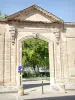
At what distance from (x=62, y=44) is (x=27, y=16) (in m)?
4.25

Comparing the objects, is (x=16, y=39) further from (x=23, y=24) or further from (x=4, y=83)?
(x=4, y=83)

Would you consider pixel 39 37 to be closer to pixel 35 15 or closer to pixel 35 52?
pixel 35 15

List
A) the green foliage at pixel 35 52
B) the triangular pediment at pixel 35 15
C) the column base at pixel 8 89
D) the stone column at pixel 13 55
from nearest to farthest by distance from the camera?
the column base at pixel 8 89 → the stone column at pixel 13 55 → the triangular pediment at pixel 35 15 → the green foliage at pixel 35 52

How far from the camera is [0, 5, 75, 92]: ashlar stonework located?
21.8 metres

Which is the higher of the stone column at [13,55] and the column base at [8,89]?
the stone column at [13,55]

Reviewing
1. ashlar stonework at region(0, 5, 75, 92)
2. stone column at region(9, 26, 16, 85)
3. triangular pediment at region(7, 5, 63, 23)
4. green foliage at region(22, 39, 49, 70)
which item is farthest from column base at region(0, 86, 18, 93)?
green foliage at region(22, 39, 49, 70)

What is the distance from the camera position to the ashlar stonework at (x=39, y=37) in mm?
21750

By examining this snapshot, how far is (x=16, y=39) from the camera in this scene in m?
22.3

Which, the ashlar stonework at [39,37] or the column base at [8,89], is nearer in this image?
the column base at [8,89]

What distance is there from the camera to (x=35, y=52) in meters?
49.0

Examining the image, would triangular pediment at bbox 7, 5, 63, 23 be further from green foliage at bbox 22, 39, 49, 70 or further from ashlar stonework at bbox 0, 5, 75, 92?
green foliage at bbox 22, 39, 49, 70

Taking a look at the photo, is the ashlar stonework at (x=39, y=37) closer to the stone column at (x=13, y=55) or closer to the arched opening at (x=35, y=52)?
the stone column at (x=13, y=55)

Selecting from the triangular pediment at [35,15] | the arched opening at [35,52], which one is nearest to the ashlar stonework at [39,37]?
the triangular pediment at [35,15]

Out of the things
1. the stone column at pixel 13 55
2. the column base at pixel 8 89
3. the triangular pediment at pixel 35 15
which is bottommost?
the column base at pixel 8 89
